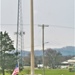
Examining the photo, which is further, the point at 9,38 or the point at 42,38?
the point at 42,38

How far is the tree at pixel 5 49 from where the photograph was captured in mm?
28344

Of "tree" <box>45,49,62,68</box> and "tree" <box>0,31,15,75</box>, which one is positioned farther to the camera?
"tree" <box>45,49,62,68</box>

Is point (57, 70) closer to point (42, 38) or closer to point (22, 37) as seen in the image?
point (42, 38)

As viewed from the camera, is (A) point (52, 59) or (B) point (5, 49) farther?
(A) point (52, 59)

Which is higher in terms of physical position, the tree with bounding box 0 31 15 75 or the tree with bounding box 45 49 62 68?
the tree with bounding box 0 31 15 75

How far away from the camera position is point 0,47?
29578 millimetres

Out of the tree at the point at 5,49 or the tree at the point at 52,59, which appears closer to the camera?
the tree at the point at 5,49

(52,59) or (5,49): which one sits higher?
(5,49)

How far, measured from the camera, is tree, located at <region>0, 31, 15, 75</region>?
2834 cm

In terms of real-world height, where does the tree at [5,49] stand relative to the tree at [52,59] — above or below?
above

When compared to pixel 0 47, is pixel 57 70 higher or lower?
lower

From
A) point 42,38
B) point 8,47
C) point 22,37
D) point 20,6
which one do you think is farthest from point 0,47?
point 20,6

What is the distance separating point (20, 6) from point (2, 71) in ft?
37.0

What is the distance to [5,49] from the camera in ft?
96.8
